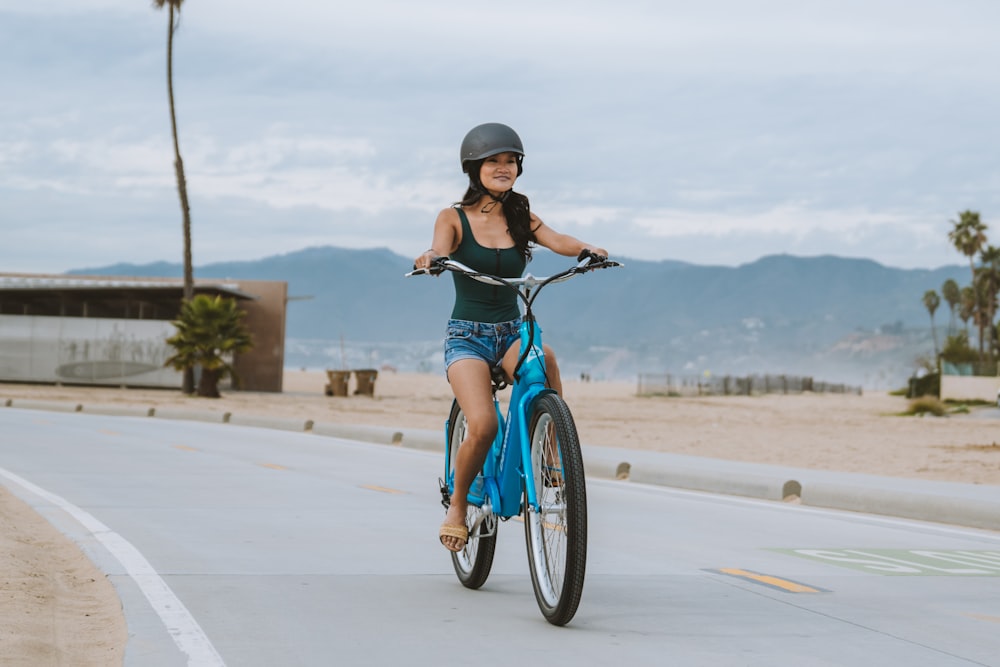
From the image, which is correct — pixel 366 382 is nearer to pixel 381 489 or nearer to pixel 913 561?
pixel 381 489

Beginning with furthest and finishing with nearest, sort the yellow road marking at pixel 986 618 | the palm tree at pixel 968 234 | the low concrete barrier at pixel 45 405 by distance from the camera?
the palm tree at pixel 968 234, the low concrete barrier at pixel 45 405, the yellow road marking at pixel 986 618

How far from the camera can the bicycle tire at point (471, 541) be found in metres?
6.98

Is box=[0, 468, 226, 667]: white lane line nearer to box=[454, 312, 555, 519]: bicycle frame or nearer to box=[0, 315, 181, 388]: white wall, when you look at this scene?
box=[454, 312, 555, 519]: bicycle frame

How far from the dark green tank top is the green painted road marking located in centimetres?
326

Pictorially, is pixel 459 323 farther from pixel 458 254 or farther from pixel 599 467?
pixel 599 467

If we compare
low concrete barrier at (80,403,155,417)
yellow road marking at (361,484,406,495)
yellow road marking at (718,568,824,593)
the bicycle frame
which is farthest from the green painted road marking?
low concrete barrier at (80,403,155,417)

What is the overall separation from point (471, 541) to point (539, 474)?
3.98ft

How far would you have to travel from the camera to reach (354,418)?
36.0 meters

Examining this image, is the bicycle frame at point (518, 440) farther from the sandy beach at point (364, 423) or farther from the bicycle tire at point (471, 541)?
the sandy beach at point (364, 423)

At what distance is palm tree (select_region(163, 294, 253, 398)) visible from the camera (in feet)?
154

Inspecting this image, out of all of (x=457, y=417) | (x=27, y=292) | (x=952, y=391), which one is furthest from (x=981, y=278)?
(x=457, y=417)

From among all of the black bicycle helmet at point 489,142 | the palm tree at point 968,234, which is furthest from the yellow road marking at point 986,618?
the palm tree at point 968,234

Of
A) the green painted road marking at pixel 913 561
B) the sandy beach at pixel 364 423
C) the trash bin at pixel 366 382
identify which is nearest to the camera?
the sandy beach at pixel 364 423

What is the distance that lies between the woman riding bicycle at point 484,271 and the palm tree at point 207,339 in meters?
41.2
